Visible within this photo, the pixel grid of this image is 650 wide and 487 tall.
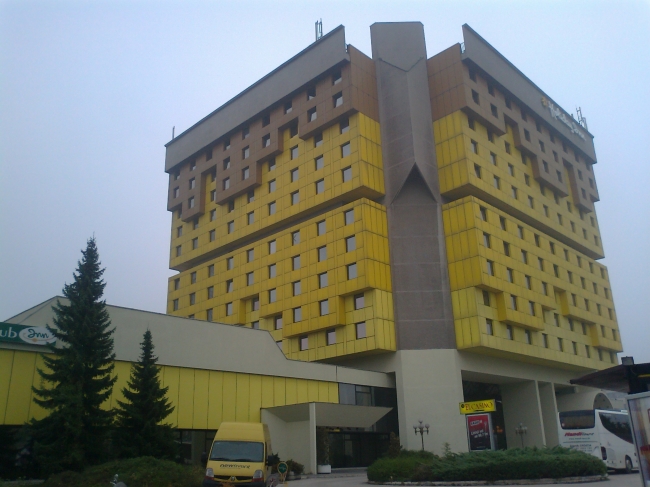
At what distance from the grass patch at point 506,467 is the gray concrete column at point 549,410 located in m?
31.6

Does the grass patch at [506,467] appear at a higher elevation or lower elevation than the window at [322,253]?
lower

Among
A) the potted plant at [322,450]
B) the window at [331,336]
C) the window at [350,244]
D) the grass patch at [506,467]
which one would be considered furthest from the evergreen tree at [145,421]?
the window at [350,244]

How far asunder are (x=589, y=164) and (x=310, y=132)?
4044 cm

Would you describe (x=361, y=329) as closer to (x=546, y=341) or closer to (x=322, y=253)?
(x=322, y=253)

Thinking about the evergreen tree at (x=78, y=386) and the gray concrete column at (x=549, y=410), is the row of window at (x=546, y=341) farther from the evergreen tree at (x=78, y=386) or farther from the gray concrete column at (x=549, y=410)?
the evergreen tree at (x=78, y=386)

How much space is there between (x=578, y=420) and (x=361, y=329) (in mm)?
19583

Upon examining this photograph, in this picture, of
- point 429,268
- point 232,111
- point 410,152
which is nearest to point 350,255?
point 429,268

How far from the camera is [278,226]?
58750 millimetres

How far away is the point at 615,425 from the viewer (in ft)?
106

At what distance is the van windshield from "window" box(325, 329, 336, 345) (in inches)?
1095

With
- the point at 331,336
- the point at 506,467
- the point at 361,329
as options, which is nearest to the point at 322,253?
the point at 331,336

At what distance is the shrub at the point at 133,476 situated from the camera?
22.9 meters

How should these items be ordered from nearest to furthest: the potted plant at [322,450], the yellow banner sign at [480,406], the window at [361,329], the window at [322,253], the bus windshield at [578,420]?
1. the bus windshield at [578,420]
2. the yellow banner sign at [480,406]
3. the potted plant at [322,450]
4. the window at [361,329]
5. the window at [322,253]

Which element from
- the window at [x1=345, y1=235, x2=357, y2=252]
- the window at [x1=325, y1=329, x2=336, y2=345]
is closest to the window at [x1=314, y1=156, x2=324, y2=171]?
the window at [x1=345, y1=235, x2=357, y2=252]
